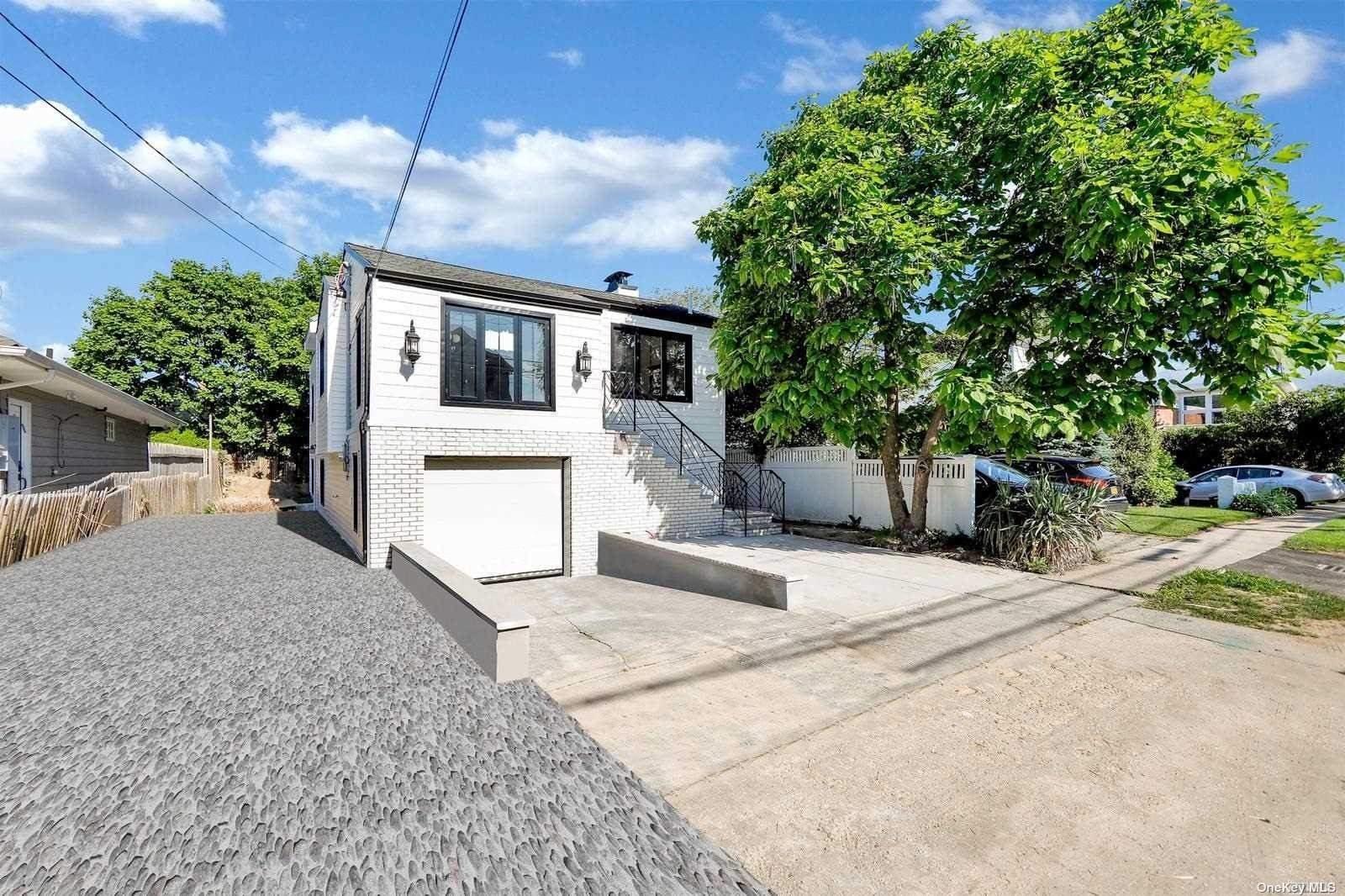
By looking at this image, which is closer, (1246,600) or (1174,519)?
(1246,600)

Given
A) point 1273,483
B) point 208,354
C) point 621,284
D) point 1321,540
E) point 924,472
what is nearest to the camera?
point 1321,540

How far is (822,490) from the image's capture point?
12961 mm

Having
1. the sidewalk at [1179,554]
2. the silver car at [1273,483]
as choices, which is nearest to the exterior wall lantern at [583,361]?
the sidewalk at [1179,554]

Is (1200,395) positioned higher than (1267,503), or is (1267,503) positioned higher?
(1200,395)

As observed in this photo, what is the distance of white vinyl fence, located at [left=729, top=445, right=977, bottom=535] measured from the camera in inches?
405

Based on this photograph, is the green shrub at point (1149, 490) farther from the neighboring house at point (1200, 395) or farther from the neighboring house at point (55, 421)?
the neighboring house at point (55, 421)

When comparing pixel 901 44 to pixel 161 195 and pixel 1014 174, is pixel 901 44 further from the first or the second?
pixel 161 195

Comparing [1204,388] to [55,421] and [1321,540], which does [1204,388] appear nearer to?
[1321,540]

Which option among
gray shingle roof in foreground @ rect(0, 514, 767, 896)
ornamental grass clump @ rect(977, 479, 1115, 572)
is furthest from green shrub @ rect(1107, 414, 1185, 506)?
gray shingle roof in foreground @ rect(0, 514, 767, 896)

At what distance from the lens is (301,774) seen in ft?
10.0

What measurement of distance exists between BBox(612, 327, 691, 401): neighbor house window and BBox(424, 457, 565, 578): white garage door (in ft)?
7.73

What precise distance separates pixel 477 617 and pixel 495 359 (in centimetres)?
564

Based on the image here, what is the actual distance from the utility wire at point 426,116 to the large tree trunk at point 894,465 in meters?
8.25

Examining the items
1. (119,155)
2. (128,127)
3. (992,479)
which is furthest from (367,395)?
(992,479)
